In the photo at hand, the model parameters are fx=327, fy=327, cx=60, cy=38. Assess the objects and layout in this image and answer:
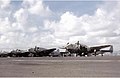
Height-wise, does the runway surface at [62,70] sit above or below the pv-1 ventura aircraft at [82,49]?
below

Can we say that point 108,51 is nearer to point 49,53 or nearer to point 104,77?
point 49,53

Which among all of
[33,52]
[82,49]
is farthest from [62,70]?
[82,49]

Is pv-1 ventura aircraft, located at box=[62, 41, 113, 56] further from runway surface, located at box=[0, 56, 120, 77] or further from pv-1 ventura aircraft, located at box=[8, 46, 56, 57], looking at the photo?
runway surface, located at box=[0, 56, 120, 77]

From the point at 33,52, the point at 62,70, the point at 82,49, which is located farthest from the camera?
the point at 82,49

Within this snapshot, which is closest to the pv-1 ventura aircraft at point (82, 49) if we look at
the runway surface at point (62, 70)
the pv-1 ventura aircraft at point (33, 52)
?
the pv-1 ventura aircraft at point (33, 52)

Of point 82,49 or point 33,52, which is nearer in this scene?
point 33,52

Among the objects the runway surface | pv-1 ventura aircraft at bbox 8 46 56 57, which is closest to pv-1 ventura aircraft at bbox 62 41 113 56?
pv-1 ventura aircraft at bbox 8 46 56 57

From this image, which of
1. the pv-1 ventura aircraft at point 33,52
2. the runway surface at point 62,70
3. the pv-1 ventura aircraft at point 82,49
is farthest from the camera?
the pv-1 ventura aircraft at point 82,49

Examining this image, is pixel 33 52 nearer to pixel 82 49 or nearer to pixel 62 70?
pixel 82 49

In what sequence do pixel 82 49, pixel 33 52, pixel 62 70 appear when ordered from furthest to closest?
1. pixel 82 49
2. pixel 33 52
3. pixel 62 70

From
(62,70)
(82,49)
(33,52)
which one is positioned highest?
(82,49)

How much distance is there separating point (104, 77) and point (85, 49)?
119 m

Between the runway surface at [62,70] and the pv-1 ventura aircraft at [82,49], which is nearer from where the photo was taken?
the runway surface at [62,70]

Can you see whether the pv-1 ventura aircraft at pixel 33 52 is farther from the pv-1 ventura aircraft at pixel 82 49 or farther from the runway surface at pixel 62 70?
the runway surface at pixel 62 70
